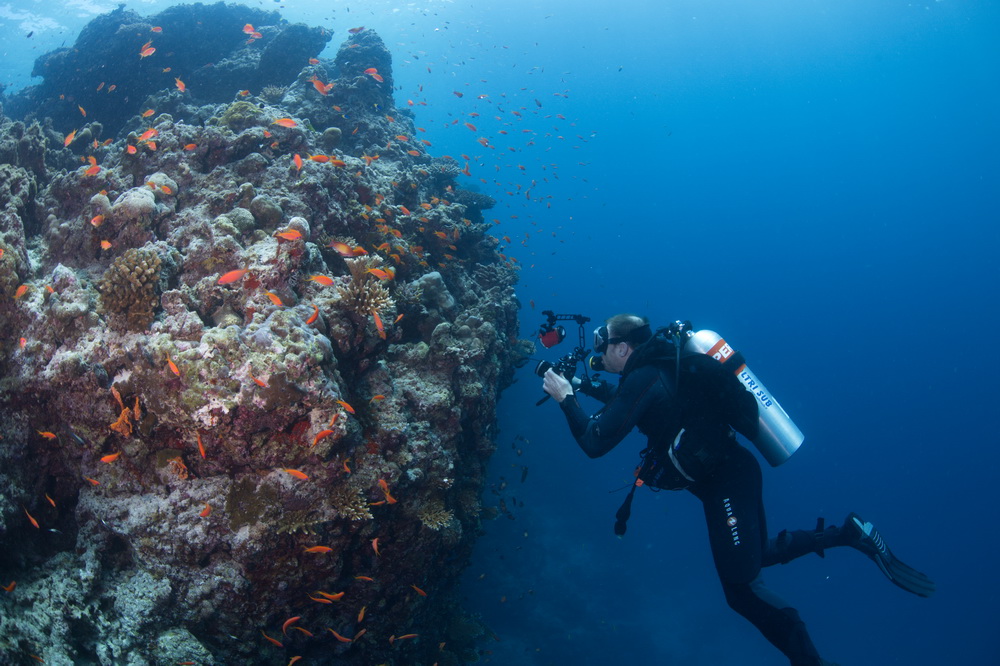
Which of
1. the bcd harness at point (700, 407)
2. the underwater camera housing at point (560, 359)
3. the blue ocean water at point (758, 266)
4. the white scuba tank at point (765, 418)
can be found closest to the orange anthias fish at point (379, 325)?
the underwater camera housing at point (560, 359)

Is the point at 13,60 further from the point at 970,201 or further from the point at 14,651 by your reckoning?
the point at 970,201

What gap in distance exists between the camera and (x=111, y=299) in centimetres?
439

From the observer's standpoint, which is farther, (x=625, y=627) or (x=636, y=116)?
(x=636, y=116)

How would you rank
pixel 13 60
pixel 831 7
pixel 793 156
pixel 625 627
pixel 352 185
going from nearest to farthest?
pixel 352 185 → pixel 625 627 → pixel 13 60 → pixel 831 7 → pixel 793 156

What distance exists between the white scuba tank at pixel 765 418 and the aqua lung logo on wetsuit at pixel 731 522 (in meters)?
0.85

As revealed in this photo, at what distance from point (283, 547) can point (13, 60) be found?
6494 centimetres

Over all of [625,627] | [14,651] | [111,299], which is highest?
[111,299]

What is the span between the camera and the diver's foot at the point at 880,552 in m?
5.76

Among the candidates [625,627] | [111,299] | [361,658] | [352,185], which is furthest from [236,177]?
[625,627]

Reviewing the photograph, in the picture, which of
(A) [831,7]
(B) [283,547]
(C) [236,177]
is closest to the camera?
(B) [283,547]

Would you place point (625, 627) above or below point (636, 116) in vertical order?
below

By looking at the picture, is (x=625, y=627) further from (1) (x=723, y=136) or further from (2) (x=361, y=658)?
(1) (x=723, y=136)

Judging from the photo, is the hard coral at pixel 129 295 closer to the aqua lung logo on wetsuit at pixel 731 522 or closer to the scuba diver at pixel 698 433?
the scuba diver at pixel 698 433

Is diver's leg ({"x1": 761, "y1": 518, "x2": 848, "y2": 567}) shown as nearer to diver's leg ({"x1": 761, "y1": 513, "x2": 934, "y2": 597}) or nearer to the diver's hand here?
diver's leg ({"x1": 761, "y1": 513, "x2": 934, "y2": 597})
